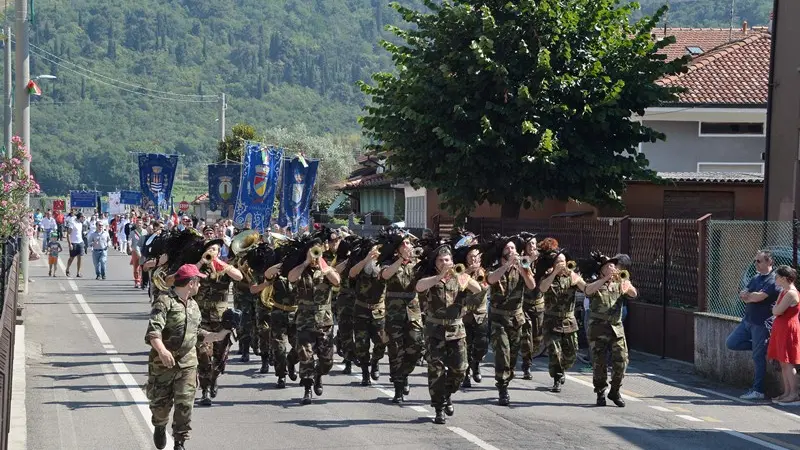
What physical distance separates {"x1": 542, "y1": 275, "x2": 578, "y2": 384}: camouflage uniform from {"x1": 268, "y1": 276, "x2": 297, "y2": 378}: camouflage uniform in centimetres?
316

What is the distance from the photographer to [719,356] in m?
17.1

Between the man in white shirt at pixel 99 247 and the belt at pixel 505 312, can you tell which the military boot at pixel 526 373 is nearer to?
the belt at pixel 505 312

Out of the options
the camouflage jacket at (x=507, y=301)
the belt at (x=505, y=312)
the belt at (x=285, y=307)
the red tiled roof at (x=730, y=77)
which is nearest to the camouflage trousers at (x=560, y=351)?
the camouflage jacket at (x=507, y=301)

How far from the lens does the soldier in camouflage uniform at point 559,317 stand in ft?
50.9

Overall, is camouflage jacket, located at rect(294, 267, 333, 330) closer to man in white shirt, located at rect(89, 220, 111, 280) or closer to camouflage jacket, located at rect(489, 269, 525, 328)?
camouflage jacket, located at rect(489, 269, 525, 328)

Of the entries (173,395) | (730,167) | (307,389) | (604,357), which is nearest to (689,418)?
(604,357)

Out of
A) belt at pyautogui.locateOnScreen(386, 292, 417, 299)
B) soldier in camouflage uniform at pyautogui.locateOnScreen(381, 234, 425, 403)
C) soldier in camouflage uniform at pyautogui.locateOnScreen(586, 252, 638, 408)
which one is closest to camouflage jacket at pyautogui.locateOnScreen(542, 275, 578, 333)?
soldier in camouflage uniform at pyautogui.locateOnScreen(586, 252, 638, 408)

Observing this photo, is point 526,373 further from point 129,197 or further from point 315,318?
point 129,197

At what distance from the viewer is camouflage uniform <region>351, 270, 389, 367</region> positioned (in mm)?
15531

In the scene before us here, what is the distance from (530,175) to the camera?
26219 millimetres

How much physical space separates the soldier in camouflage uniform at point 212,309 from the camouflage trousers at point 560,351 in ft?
13.2

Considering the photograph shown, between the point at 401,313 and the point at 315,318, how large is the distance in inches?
39.3

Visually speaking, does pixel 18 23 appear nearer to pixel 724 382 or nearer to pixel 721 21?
pixel 724 382

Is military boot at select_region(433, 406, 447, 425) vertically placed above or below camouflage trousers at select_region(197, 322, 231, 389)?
below
